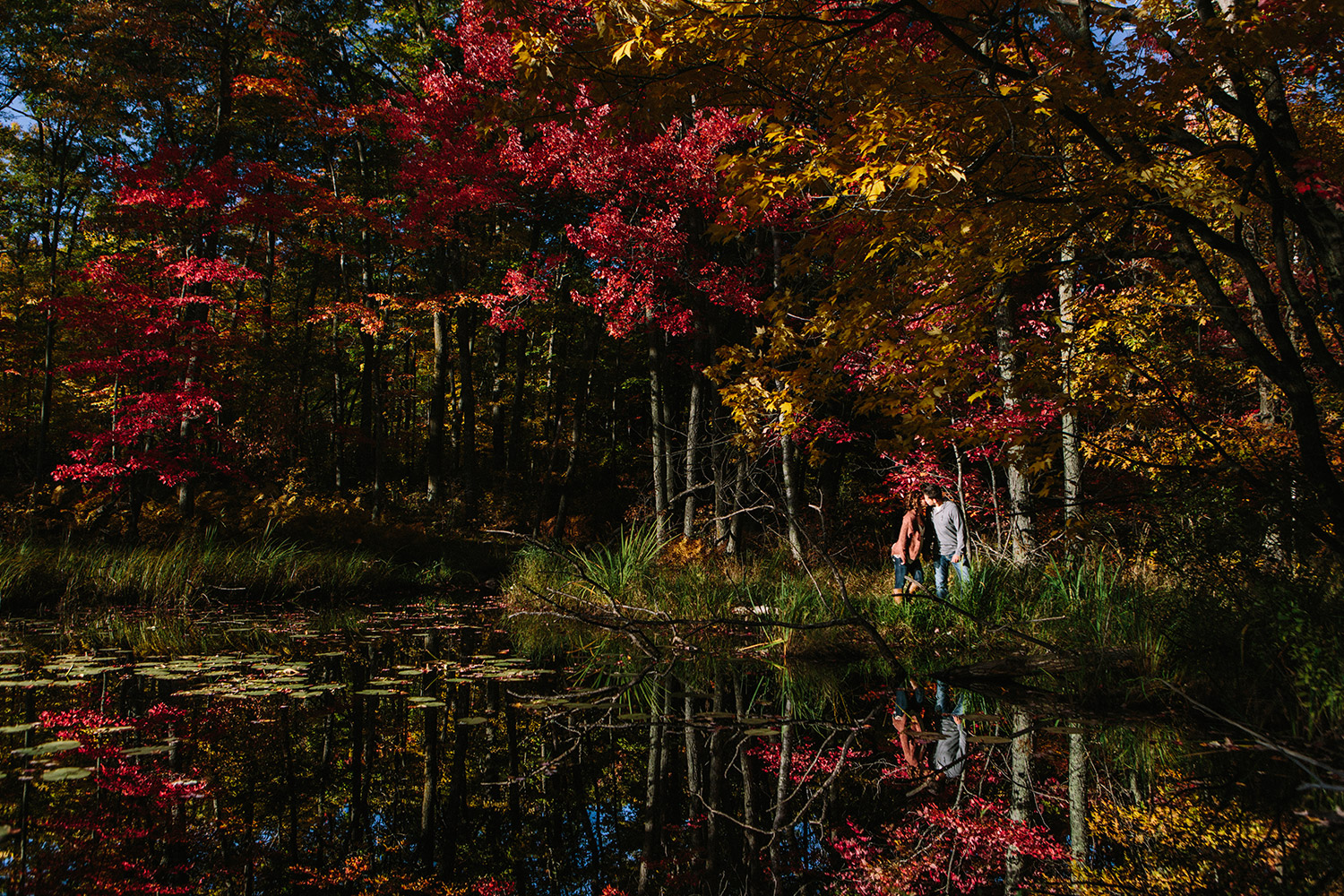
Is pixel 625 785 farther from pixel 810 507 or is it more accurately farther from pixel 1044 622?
pixel 1044 622

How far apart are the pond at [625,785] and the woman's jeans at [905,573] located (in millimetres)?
2225

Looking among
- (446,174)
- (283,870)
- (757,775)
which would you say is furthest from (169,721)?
(446,174)

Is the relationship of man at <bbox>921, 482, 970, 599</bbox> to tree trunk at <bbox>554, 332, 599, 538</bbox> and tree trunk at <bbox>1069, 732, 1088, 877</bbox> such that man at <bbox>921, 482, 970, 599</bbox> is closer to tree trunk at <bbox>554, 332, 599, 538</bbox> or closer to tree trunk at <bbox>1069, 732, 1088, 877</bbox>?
tree trunk at <bbox>1069, 732, 1088, 877</bbox>

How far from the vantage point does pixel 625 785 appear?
3.50m

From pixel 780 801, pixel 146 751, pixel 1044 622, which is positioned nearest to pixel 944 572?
pixel 1044 622

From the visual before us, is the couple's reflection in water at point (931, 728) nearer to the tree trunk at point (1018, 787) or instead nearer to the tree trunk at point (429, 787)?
the tree trunk at point (1018, 787)

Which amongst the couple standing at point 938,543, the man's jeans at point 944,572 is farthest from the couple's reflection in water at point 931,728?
the couple standing at point 938,543

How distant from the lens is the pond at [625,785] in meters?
2.52

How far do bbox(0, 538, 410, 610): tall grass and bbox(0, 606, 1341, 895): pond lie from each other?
9.32 ft

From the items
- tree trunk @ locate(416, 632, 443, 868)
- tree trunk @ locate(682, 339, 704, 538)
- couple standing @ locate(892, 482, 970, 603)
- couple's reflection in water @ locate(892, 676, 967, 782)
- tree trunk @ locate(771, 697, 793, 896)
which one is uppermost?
tree trunk @ locate(682, 339, 704, 538)

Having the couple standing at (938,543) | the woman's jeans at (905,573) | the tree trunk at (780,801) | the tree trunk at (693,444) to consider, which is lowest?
the tree trunk at (780,801)

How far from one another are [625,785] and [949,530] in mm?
4888

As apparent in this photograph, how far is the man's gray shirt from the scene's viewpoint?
23.4ft

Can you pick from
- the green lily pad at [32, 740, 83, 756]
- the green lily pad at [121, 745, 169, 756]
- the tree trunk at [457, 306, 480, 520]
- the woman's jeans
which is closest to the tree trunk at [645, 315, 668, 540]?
the tree trunk at [457, 306, 480, 520]
